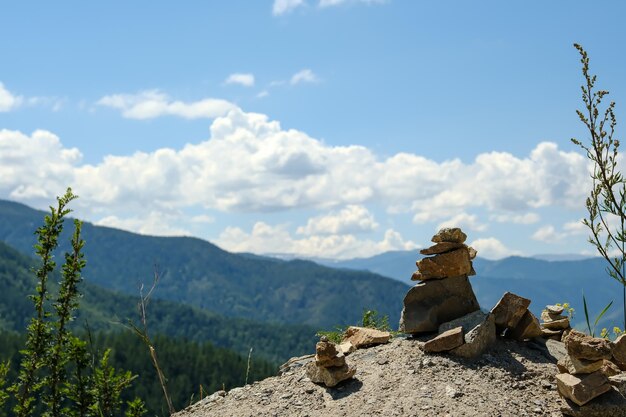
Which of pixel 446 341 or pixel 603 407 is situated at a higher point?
pixel 446 341

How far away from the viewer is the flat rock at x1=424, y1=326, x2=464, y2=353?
37.6 ft

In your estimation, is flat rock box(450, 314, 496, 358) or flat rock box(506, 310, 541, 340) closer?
flat rock box(450, 314, 496, 358)

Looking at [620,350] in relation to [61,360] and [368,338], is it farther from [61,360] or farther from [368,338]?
[61,360]

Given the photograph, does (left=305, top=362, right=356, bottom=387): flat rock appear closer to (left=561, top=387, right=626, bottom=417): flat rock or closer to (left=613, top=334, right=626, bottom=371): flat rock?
(left=561, top=387, right=626, bottom=417): flat rock

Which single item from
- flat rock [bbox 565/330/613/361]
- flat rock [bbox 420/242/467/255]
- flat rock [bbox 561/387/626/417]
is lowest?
flat rock [bbox 561/387/626/417]

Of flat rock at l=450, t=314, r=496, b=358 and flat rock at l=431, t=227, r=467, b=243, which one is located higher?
flat rock at l=431, t=227, r=467, b=243

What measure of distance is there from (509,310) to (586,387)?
288cm

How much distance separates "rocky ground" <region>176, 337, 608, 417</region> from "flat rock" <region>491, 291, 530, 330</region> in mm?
385

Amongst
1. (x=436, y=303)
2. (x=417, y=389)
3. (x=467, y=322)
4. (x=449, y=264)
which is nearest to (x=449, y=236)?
(x=449, y=264)

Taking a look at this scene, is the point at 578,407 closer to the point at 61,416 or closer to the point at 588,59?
the point at 588,59

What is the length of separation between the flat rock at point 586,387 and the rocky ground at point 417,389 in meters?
0.35

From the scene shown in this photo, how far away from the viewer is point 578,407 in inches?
387

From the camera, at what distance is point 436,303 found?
42.5ft

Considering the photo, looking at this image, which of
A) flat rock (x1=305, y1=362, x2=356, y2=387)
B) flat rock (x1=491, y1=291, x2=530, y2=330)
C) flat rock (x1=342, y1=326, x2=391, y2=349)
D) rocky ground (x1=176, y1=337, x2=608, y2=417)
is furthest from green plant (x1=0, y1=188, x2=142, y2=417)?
flat rock (x1=491, y1=291, x2=530, y2=330)
